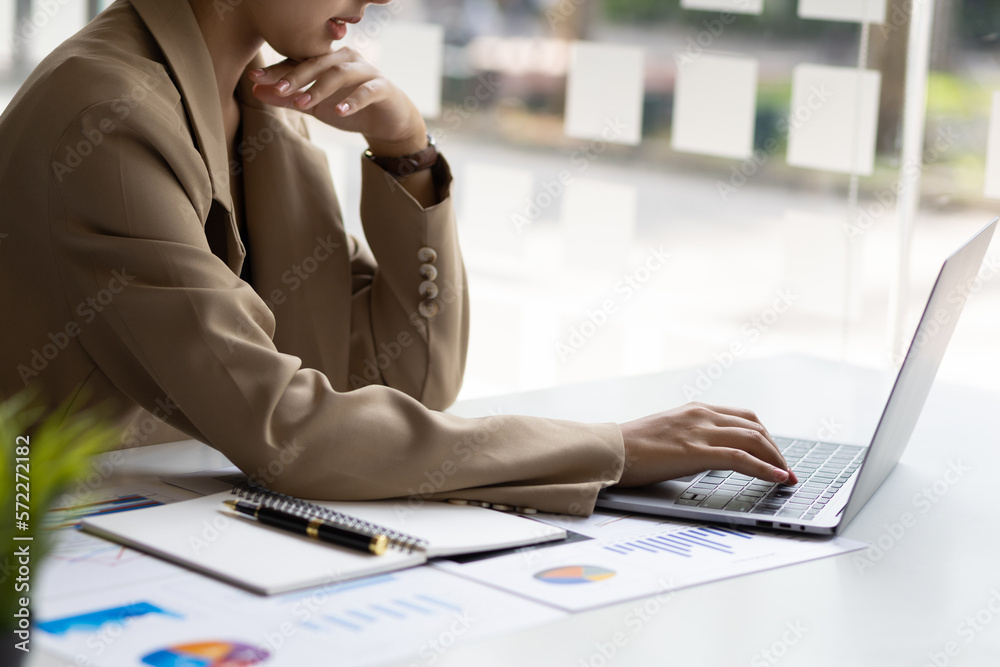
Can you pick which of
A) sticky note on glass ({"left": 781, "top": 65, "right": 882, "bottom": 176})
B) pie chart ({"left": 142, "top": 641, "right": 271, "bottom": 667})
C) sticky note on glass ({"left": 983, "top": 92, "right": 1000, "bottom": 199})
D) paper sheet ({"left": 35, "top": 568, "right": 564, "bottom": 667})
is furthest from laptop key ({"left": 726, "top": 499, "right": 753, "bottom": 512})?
sticky note on glass ({"left": 781, "top": 65, "right": 882, "bottom": 176})

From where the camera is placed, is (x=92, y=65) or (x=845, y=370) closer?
(x=92, y=65)

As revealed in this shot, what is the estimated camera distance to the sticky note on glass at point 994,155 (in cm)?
271

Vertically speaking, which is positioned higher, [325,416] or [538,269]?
[325,416]

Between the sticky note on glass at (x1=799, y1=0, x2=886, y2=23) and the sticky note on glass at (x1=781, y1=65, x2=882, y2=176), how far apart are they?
140mm

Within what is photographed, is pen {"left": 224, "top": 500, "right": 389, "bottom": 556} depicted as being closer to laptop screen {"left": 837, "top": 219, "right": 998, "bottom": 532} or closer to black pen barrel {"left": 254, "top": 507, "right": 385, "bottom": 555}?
black pen barrel {"left": 254, "top": 507, "right": 385, "bottom": 555}

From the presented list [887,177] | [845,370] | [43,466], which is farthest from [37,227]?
[887,177]

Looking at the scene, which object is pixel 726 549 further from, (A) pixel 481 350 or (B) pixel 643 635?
(A) pixel 481 350

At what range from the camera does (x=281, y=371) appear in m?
1.00

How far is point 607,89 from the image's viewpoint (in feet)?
12.1

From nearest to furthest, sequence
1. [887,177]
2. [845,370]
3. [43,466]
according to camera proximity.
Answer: [43,466]
[845,370]
[887,177]

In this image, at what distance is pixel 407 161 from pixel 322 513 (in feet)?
2.30

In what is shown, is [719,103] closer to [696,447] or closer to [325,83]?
[325,83]

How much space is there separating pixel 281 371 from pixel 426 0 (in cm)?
650

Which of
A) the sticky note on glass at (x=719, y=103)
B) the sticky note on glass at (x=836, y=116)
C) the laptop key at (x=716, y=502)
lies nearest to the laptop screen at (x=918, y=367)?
the laptop key at (x=716, y=502)
